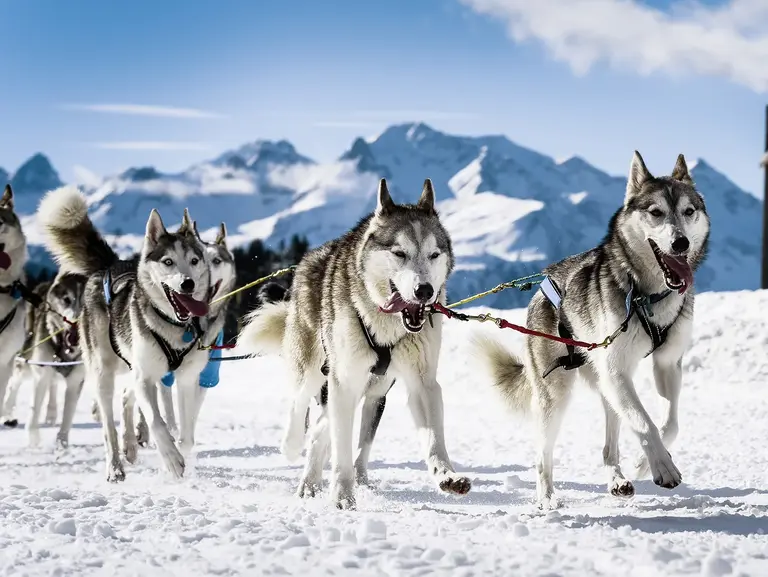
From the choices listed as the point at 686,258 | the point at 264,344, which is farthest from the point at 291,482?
the point at 686,258

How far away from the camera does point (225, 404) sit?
1111 cm

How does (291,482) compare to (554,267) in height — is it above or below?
below

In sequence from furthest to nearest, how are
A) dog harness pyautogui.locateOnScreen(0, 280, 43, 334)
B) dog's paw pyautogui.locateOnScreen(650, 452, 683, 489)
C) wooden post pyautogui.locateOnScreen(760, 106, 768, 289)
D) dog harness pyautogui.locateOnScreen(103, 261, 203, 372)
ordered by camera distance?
wooden post pyautogui.locateOnScreen(760, 106, 768, 289) → dog harness pyautogui.locateOnScreen(0, 280, 43, 334) → dog harness pyautogui.locateOnScreen(103, 261, 203, 372) → dog's paw pyautogui.locateOnScreen(650, 452, 683, 489)

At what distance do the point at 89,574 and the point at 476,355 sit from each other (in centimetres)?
291

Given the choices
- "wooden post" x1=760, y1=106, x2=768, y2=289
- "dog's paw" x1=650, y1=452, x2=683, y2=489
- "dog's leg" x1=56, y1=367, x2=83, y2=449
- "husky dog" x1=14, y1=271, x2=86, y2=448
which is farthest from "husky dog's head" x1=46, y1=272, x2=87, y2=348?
"wooden post" x1=760, y1=106, x2=768, y2=289

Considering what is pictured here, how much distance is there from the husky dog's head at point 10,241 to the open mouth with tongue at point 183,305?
6.28 ft

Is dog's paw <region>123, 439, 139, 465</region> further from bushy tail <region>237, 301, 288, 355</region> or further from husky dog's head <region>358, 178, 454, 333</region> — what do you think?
husky dog's head <region>358, 178, 454, 333</region>

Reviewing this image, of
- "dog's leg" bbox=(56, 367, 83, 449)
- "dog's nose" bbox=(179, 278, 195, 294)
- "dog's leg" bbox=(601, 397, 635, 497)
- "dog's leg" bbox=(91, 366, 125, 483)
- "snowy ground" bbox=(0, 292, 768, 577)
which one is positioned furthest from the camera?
"dog's leg" bbox=(56, 367, 83, 449)

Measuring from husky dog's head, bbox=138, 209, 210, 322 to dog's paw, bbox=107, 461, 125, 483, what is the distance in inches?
42.6

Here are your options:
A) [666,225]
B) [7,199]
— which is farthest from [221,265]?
[666,225]

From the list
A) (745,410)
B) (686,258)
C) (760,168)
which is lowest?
(745,410)

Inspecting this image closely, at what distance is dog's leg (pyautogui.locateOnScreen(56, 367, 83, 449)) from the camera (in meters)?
7.00

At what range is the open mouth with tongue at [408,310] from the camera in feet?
11.8

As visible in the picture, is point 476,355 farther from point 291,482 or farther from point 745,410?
point 745,410
